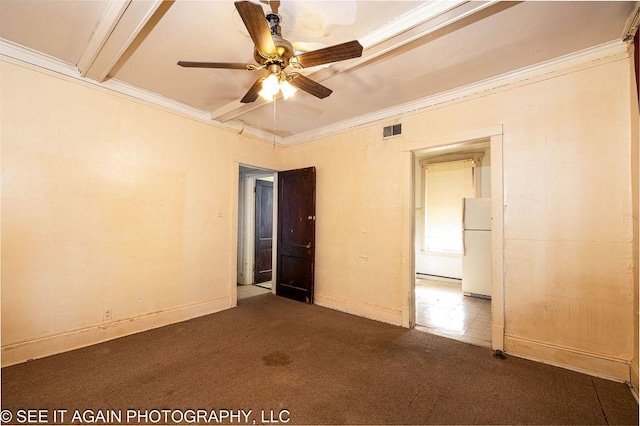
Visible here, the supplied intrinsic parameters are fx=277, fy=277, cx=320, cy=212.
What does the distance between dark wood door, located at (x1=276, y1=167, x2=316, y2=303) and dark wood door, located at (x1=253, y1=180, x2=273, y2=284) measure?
104 centimetres

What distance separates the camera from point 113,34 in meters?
2.18

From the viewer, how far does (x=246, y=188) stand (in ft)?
18.7

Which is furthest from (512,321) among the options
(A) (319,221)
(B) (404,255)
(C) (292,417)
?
(A) (319,221)

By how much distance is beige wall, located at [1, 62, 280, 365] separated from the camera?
247 cm

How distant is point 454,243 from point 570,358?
393cm

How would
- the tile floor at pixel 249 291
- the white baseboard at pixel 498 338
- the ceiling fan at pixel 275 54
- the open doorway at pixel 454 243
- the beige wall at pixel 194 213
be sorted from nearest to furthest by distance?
the ceiling fan at pixel 275 54 → the beige wall at pixel 194 213 → the white baseboard at pixel 498 338 → the open doorway at pixel 454 243 → the tile floor at pixel 249 291

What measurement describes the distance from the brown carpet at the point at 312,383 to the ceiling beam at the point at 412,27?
271 centimetres

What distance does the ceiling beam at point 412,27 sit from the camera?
1.87m

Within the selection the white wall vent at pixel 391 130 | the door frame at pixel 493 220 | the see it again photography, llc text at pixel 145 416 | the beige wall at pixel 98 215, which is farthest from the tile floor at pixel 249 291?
the white wall vent at pixel 391 130

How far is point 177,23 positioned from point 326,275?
3.48 metres

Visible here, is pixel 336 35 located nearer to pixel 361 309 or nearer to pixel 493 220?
pixel 493 220

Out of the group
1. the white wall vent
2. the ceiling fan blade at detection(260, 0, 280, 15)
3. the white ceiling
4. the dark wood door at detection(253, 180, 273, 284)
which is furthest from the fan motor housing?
the dark wood door at detection(253, 180, 273, 284)

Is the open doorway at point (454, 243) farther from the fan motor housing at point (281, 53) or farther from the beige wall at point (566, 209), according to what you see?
the fan motor housing at point (281, 53)

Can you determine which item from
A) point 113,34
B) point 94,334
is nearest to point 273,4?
point 113,34
